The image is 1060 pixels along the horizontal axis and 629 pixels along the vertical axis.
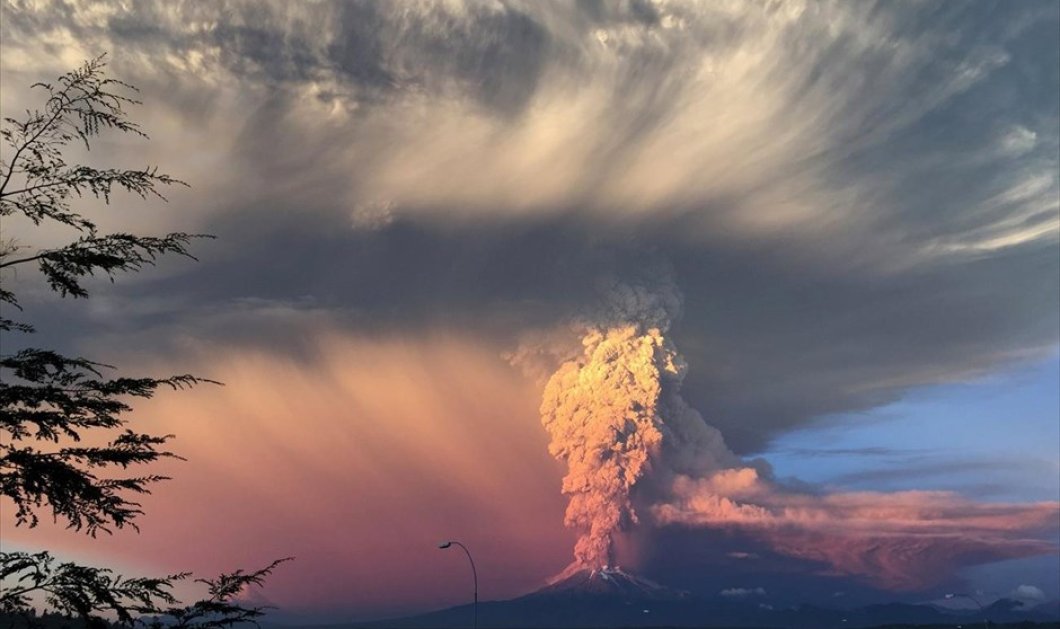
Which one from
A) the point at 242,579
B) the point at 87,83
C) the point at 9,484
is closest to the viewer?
the point at 9,484

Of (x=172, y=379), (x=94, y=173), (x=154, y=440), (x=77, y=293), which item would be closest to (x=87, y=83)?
(x=94, y=173)

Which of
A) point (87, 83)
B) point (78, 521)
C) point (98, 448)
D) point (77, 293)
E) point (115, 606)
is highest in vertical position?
point (87, 83)

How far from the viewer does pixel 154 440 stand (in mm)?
16984

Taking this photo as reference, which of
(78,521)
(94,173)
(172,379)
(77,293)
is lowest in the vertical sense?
(78,521)

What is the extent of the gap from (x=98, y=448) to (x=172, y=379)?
5.16 feet

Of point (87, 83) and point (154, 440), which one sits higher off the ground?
point (87, 83)

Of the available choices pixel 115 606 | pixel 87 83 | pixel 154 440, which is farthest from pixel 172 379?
pixel 87 83

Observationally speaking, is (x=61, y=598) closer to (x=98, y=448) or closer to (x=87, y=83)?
(x=98, y=448)

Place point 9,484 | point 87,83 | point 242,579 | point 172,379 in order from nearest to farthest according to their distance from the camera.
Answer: point 9,484 → point 87,83 → point 172,379 → point 242,579

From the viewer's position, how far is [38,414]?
15.3 m

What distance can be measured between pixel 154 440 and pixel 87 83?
5927 millimetres

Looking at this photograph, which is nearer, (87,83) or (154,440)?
(87,83)

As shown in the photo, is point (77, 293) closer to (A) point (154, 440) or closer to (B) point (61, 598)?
(A) point (154, 440)

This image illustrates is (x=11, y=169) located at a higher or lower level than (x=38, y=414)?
higher
